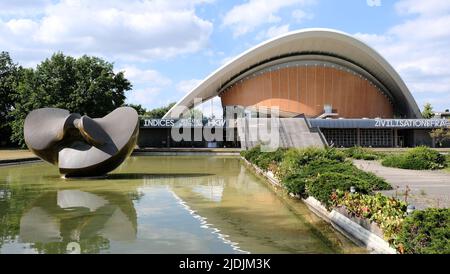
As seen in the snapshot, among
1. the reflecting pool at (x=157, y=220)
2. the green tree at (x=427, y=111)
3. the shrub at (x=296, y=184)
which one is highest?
the green tree at (x=427, y=111)

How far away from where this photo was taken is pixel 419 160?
802 inches

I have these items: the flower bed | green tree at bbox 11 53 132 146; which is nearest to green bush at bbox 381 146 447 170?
the flower bed

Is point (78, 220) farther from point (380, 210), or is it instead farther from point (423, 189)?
point (423, 189)

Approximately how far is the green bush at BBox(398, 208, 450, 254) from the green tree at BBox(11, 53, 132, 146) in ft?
120

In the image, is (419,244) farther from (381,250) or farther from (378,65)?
(378,65)

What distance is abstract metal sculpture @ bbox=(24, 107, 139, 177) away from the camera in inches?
655

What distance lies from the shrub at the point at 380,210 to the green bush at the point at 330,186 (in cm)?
55

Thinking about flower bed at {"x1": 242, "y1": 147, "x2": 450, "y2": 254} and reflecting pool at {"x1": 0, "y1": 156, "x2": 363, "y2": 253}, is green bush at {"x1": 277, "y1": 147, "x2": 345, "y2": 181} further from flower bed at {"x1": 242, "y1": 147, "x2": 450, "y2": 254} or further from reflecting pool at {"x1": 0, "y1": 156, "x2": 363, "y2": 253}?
reflecting pool at {"x1": 0, "y1": 156, "x2": 363, "y2": 253}

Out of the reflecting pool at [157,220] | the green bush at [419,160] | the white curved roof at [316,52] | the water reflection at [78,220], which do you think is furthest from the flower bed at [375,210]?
the white curved roof at [316,52]

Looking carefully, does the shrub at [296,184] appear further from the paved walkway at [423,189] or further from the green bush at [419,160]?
the green bush at [419,160]

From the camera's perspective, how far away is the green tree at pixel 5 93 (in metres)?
47.4

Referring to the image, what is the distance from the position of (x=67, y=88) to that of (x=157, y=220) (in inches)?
1346

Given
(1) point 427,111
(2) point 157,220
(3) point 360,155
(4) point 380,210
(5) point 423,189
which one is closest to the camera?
(4) point 380,210

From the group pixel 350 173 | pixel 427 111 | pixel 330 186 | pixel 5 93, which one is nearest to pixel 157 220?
pixel 330 186
